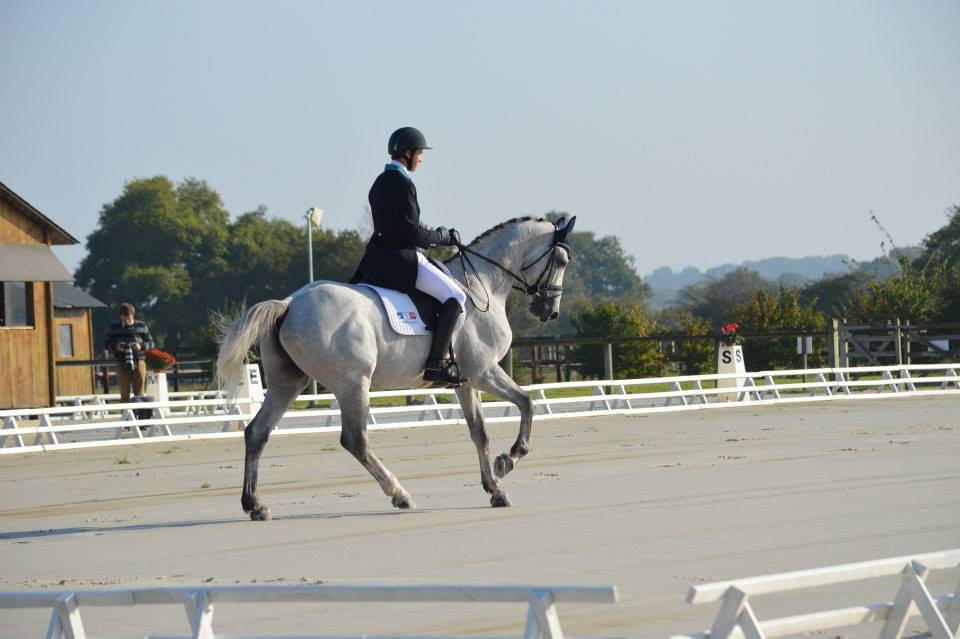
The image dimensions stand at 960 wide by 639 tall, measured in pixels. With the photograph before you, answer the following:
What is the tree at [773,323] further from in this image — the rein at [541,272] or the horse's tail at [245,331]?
the horse's tail at [245,331]

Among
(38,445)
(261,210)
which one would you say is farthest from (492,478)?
(261,210)

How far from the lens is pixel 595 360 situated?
37906mm

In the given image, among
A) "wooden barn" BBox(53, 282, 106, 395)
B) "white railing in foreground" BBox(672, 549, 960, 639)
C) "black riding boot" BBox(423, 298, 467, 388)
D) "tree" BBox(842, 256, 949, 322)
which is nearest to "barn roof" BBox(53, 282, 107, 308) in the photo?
"wooden barn" BBox(53, 282, 106, 395)

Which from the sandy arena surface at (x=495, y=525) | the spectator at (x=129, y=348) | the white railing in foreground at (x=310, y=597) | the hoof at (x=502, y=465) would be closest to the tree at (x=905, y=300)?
the sandy arena surface at (x=495, y=525)

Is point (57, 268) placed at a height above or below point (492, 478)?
above

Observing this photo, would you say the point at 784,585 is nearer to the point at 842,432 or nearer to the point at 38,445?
the point at 842,432

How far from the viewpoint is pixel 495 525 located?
938 centimetres

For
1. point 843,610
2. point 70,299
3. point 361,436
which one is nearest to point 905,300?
point 361,436

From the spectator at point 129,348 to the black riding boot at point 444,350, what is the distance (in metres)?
12.0

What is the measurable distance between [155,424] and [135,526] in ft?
33.6

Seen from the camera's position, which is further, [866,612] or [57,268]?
[57,268]

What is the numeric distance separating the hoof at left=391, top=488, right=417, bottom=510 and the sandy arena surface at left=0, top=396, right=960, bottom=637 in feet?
0.34

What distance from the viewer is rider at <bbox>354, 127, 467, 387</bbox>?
10.6 metres

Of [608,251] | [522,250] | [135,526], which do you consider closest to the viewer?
[135,526]
